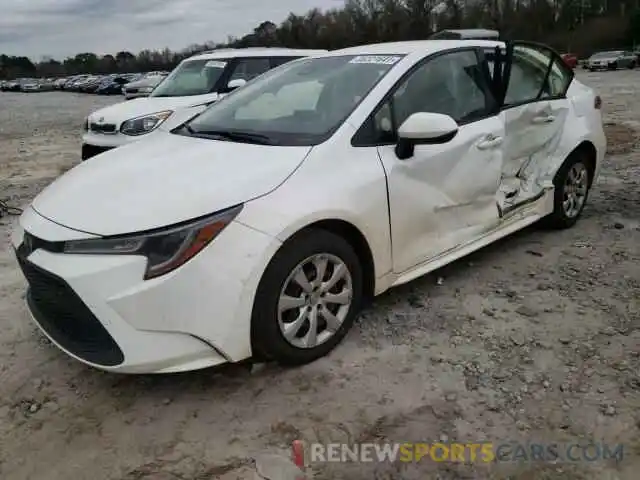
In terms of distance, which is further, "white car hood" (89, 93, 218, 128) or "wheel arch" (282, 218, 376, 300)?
"white car hood" (89, 93, 218, 128)

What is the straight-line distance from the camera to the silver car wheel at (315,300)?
287 centimetres

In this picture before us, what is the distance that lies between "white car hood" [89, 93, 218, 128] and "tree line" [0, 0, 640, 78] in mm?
47096

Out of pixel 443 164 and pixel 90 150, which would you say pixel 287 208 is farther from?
pixel 90 150

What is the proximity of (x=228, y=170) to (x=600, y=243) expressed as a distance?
3.11 meters

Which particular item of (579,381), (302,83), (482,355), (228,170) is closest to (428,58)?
(302,83)

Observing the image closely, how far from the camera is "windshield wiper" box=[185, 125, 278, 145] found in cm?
325

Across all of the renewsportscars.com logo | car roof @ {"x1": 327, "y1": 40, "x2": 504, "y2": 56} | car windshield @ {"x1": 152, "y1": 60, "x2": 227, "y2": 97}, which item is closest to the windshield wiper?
car roof @ {"x1": 327, "y1": 40, "x2": 504, "y2": 56}

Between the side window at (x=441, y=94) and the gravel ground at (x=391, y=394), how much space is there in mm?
1103

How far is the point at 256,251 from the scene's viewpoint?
8.67 ft

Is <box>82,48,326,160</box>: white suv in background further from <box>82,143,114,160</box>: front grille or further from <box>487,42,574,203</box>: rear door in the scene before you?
<box>487,42,574,203</box>: rear door

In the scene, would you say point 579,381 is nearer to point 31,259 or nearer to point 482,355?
point 482,355

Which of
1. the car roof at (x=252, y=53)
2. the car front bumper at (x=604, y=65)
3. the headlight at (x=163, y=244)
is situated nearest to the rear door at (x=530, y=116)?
the headlight at (x=163, y=244)

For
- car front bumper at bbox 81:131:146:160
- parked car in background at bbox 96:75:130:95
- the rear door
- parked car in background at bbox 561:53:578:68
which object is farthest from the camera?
parked car in background at bbox 96:75:130:95

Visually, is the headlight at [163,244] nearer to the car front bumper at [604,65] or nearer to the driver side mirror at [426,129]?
the driver side mirror at [426,129]
